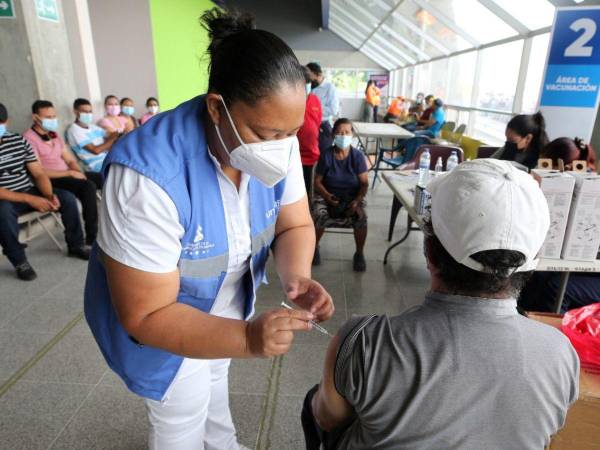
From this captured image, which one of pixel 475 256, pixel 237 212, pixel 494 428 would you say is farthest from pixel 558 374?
pixel 237 212

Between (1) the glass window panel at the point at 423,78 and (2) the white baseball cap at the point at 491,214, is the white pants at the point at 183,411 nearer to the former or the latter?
(2) the white baseball cap at the point at 491,214

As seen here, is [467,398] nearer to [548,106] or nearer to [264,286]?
[264,286]

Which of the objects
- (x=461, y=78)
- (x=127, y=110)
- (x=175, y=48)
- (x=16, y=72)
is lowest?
(x=127, y=110)

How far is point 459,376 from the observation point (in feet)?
2.33

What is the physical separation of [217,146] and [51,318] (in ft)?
7.25

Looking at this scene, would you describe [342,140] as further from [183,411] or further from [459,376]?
[459,376]

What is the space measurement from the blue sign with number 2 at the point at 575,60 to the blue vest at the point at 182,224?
3.93 m

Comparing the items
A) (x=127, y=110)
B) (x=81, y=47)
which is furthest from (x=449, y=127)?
(x=81, y=47)

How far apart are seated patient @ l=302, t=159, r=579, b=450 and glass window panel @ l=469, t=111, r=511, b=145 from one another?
19.4ft

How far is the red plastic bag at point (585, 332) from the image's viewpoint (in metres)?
1.33

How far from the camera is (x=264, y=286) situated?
9.75 feet

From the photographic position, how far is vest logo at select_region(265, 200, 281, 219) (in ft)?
3.61

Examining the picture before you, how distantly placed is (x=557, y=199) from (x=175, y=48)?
7.54 m

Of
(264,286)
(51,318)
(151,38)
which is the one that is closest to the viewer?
(51,318)
